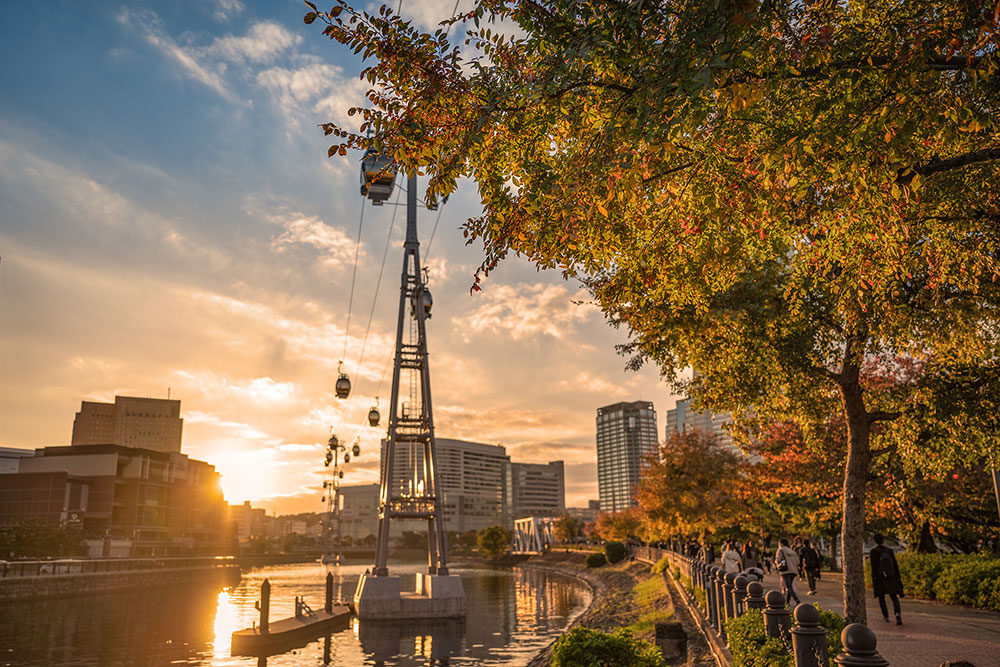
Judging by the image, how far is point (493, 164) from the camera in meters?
7.43

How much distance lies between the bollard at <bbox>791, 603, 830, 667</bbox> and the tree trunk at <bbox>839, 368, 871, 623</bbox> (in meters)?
7.77

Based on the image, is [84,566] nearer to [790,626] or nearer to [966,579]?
[966,579]

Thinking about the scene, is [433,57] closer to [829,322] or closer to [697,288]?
[697,288]

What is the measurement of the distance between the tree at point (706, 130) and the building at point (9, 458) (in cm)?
14381

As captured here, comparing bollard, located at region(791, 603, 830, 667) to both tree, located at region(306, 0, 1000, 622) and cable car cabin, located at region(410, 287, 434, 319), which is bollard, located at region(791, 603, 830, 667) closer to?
tree, located at region(306, 0, 1000, 622)

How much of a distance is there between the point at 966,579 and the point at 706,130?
1913cm

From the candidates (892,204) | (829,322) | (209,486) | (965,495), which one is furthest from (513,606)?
(209,486)

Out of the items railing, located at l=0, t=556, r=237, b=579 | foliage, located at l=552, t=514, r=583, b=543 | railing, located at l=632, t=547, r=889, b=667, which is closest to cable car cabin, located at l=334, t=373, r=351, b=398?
railing, located at l=632, t=547, r=889, b=667

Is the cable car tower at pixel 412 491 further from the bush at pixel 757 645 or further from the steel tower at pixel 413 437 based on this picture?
the bush at pixel 757 645

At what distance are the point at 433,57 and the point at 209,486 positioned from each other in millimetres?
137281

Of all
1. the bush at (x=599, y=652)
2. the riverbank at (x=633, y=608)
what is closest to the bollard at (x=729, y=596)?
the riverbank at (x=633, y=608)

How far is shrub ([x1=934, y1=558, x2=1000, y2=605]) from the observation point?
63.3ft

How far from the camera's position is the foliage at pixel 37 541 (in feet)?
201

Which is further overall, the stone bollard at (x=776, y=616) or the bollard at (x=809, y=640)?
the stone bollard at (x=776, y=616)
